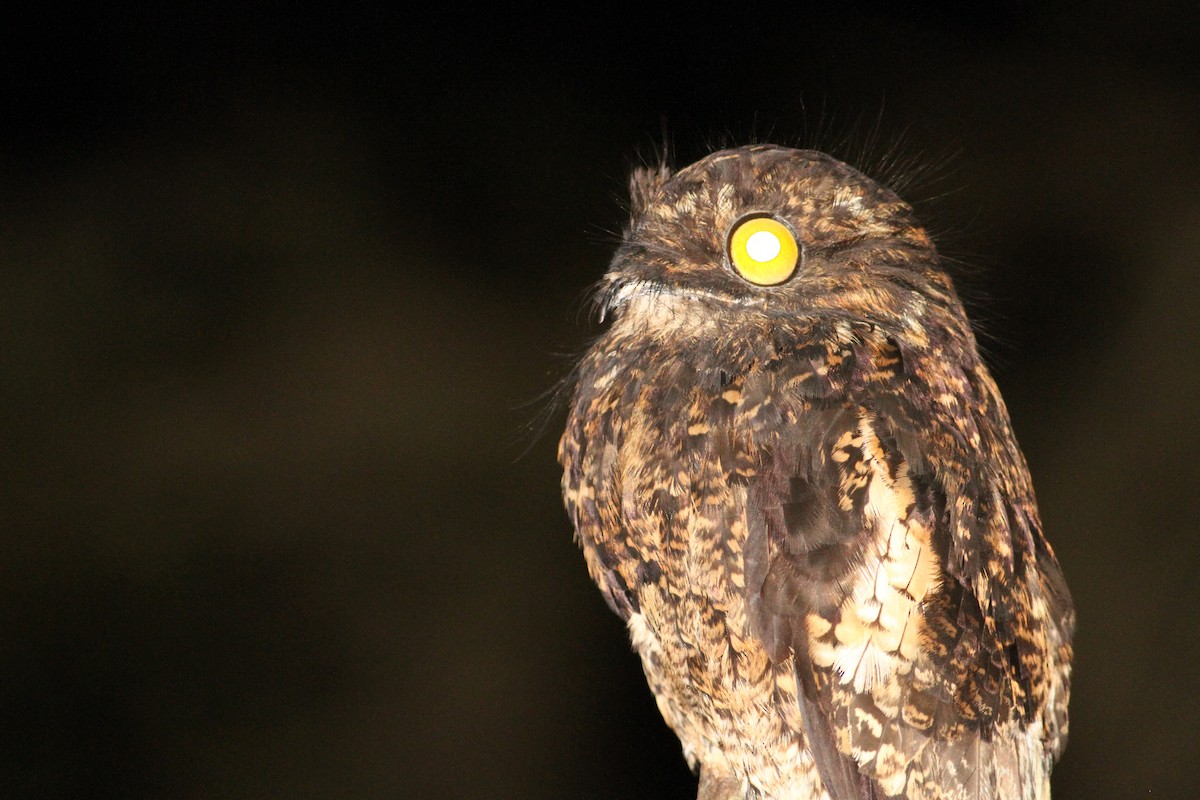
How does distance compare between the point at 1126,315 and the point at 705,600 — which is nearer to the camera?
the point at 705,600

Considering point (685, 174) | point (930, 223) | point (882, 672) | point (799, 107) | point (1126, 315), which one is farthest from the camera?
point (1126, 315)

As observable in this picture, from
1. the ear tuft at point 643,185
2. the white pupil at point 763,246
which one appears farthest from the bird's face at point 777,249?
Answer: the ear tuft at point 643,185

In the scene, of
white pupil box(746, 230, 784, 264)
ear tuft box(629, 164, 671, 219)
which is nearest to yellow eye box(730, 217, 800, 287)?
white pupil box(746, 230, 784, 264)

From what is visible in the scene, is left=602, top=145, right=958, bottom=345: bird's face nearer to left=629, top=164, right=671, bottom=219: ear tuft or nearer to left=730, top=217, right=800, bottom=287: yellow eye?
left=730, top=217, right=800, bottom=287: yellow eye

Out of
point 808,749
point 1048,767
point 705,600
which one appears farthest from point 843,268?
point 1048,767

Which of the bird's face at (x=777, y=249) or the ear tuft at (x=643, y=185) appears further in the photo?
the ear tuft at (x=643, y=185)

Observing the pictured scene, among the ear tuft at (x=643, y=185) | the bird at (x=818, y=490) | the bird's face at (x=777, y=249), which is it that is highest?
the ear tuft at (x=643, y=185)

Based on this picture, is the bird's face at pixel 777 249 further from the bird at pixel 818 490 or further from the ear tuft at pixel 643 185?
the ear tuft at pixel 643 185

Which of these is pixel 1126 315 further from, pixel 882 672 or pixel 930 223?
pixel 882 672

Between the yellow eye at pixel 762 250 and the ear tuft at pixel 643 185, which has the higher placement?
the ear tuft at pixel 643 185
